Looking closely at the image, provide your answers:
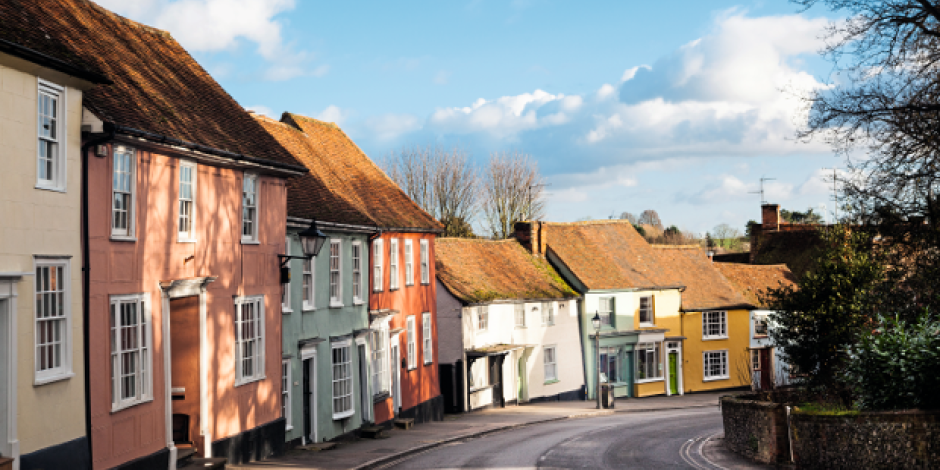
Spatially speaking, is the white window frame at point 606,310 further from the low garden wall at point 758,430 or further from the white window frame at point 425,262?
the low garden wall at point 758,430

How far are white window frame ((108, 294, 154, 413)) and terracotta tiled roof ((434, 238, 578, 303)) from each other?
2335 centimetres

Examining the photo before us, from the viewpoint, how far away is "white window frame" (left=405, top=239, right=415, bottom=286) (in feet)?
109

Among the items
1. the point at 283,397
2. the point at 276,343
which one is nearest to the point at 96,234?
the point at 276,343

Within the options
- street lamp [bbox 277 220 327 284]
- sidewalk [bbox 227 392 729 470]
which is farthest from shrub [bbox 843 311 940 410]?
street lamp [bbox 277 220 327 284]

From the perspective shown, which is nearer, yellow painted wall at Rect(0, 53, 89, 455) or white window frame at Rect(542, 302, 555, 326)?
yellow painted wall at Rect(0, 53, 89, 455)

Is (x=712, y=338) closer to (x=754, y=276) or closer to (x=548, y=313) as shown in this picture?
(x=754, y=276)

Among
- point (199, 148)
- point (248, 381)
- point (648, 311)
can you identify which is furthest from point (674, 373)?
point (199, 148)

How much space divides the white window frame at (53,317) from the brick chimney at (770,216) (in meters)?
57.1

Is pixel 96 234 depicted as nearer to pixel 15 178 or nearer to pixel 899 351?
pixel 15 178

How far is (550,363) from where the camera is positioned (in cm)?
4603

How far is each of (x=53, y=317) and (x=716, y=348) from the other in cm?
4395

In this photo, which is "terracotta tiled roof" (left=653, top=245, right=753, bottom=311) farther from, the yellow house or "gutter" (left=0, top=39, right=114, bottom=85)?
"gutter" (left=0, top=39, right=114, bottom=85)

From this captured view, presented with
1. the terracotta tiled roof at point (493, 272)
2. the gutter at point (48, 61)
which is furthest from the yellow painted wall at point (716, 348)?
the gutter at point (48, 61)

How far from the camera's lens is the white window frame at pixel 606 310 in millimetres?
49191
